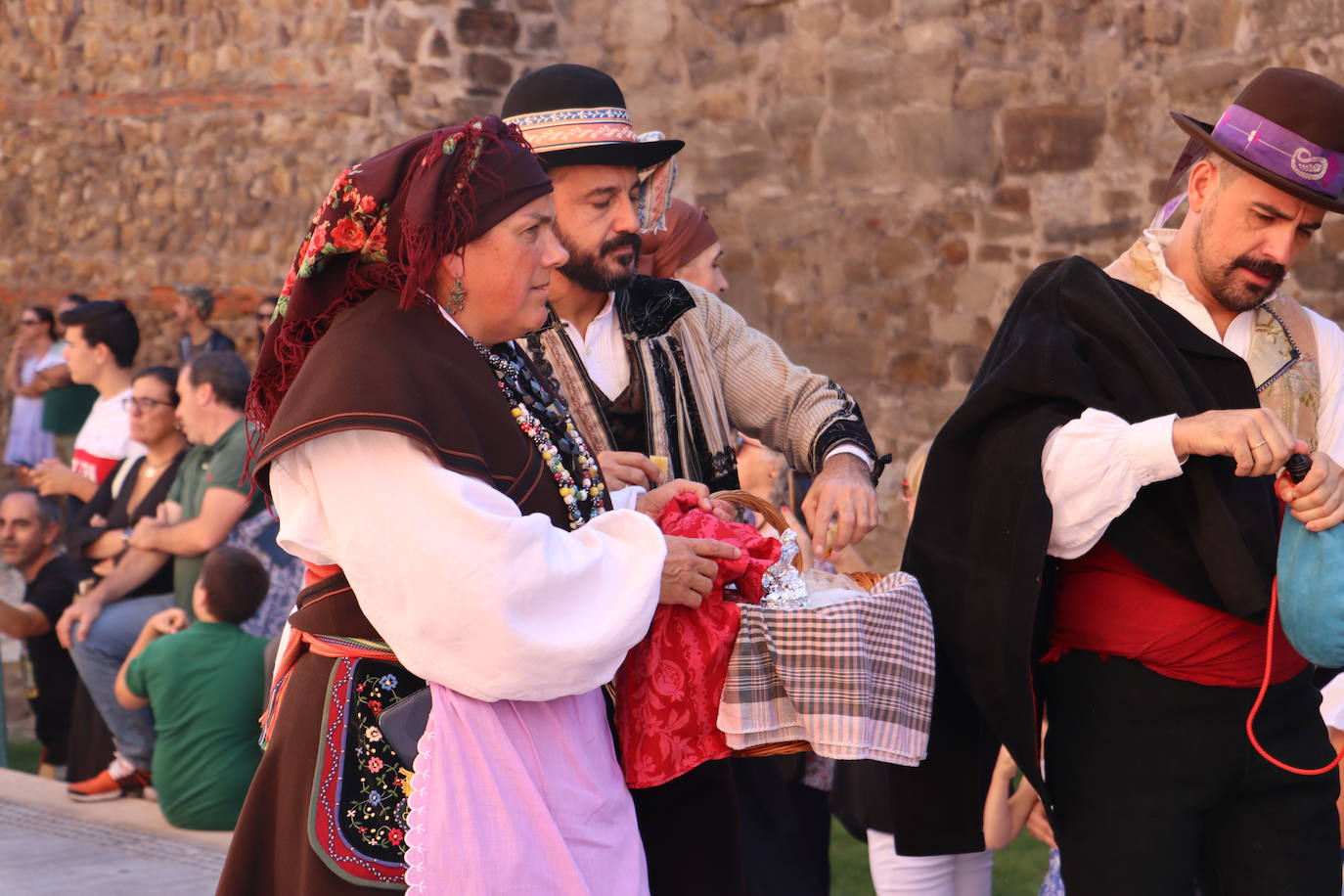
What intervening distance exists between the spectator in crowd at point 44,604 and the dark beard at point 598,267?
4.31 meters

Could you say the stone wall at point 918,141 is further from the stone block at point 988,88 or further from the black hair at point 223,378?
the black hair at point 223,378

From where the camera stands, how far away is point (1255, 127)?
3.05 metres

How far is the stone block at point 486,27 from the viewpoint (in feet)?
33.0

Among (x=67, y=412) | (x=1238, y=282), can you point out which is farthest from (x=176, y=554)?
(x=1238, y=282)

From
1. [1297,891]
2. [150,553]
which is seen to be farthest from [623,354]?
[150,553]

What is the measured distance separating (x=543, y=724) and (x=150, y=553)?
4.17 metres

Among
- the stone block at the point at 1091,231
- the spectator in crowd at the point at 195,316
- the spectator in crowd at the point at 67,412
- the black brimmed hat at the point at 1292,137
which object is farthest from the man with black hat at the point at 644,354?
the spectator in crowd at the point at 195,316

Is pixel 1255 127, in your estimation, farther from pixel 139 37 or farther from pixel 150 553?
pixel 139 37

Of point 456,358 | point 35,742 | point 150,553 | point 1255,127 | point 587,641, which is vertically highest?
point 1255,127

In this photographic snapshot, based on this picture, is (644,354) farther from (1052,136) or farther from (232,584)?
(1052,136)

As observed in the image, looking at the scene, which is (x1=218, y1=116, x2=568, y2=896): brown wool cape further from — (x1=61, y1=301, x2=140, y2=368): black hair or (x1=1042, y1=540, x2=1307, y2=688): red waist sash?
(x1=61, y1=301, x2=140, y2=368): black hair

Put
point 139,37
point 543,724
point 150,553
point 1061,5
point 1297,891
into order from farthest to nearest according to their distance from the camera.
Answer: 1. point 139,37
2. point 1061,5
3. point 150,553
4. point 1297,891
5. point 543,724

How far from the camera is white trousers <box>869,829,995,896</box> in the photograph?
3.92 metres

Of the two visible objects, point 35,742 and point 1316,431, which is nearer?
point 1316,431
